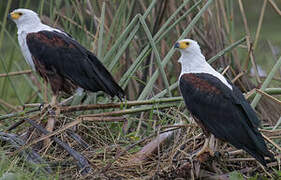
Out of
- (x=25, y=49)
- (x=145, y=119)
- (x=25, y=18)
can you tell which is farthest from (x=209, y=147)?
(x=25, y=18)

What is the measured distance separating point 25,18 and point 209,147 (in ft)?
6.65

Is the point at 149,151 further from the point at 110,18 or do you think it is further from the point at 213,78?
the point at 110,18

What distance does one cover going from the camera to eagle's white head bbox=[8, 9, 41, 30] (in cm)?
450

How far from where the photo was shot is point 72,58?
423 centimetres

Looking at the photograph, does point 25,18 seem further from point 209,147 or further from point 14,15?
point 209,147

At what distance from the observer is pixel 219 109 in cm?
341

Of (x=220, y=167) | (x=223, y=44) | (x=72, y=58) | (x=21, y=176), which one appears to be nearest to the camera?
(x=21, y=176)

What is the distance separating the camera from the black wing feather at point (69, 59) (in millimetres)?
4113

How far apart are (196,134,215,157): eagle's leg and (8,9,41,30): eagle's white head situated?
1899 millimetres

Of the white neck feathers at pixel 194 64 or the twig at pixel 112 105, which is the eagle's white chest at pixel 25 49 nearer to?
the twig at pixel 112 105

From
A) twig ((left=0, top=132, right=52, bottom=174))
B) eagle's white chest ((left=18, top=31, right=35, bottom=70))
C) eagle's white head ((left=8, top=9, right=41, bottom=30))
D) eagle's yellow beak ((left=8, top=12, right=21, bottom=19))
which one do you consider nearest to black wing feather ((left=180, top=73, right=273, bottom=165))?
twig ((left=0, top=132, right=52, bottom=174))

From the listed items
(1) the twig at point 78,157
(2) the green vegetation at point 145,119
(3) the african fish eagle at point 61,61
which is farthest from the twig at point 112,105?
(1) the twig at point 78,157

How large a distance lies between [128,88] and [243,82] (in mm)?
1062

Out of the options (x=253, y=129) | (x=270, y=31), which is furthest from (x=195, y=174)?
(x=270, y=31)
